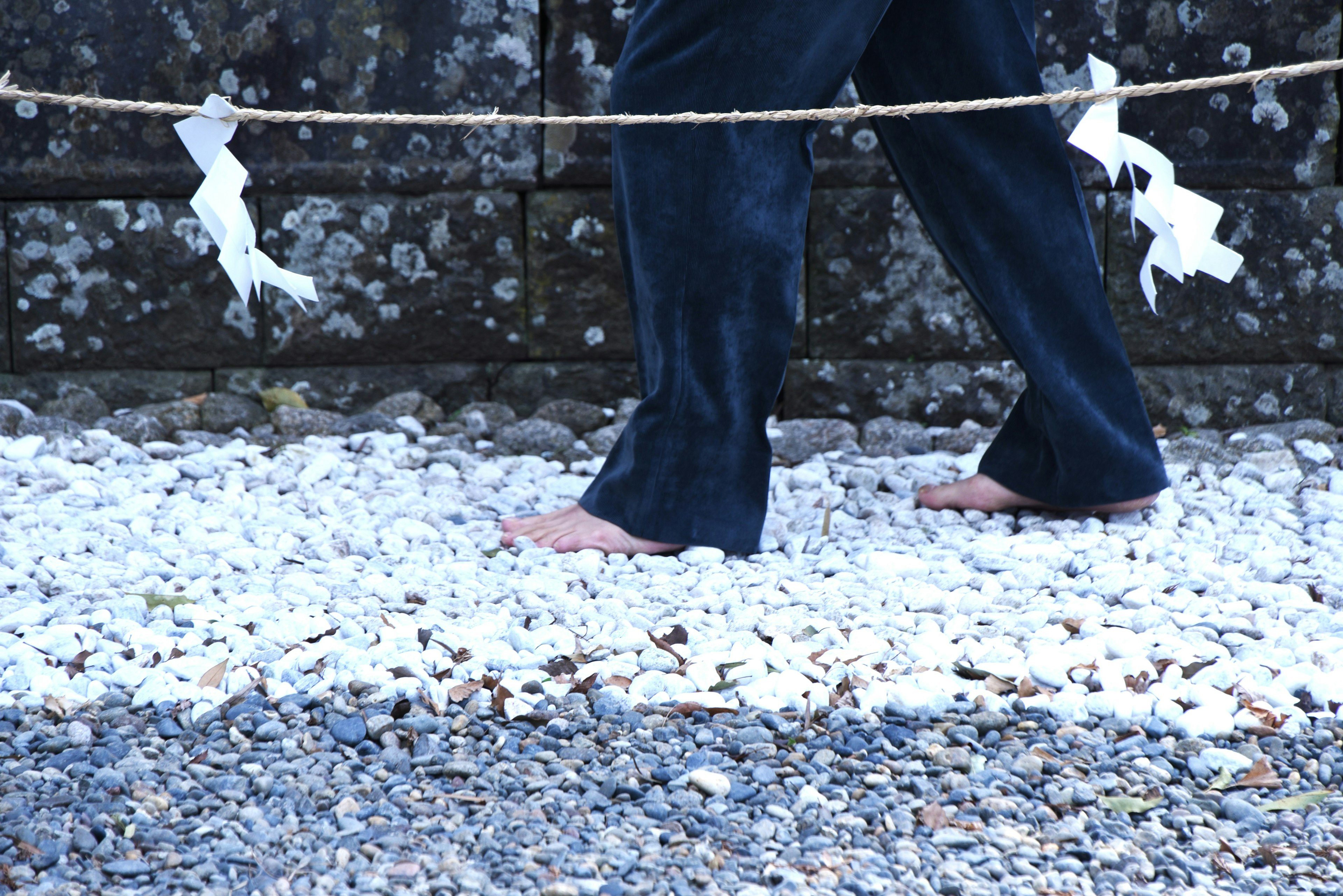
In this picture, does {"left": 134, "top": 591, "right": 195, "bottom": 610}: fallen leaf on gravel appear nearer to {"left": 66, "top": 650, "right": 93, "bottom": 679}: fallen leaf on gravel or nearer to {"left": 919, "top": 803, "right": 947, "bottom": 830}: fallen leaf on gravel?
{"left": 66, "top": 650, "right": 93, "bottom": 679}: fallen leaf on gravel

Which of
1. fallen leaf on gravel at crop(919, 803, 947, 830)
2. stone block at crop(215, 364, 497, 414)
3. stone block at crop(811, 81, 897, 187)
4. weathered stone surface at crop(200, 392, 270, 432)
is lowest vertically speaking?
fallen leaf on gravel at crop(919, 803, 947, 830)

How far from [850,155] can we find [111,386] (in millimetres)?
1779

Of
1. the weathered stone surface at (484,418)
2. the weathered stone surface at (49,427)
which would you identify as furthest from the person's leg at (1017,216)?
the weathered stone surface at (49,427)

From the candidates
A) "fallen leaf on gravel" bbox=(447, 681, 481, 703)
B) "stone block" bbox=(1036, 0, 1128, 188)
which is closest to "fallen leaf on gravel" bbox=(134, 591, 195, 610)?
"fallen leaf on gravel" bbox=(447, 681, 481, 703)

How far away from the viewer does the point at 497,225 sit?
2529mm

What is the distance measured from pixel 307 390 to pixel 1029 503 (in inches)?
64.8

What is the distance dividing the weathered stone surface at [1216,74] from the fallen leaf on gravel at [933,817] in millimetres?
1911

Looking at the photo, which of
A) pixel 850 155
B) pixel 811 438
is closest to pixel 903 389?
pixel 811 438

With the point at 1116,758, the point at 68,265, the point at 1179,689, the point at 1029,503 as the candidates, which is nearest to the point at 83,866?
the point at 1116,758

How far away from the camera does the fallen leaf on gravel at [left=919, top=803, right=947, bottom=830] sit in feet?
3.01

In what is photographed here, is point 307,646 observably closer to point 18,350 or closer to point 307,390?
point 307,390

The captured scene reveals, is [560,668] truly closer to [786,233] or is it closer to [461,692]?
[461,692]

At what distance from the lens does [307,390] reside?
8.52ft

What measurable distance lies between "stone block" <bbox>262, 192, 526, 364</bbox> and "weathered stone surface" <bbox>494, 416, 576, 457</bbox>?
232 millimetres
